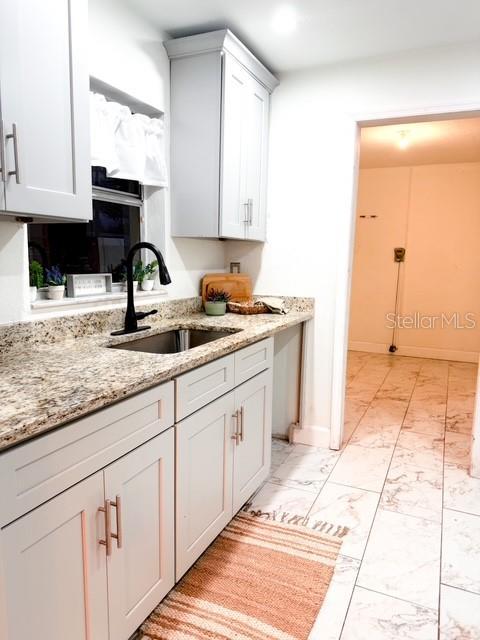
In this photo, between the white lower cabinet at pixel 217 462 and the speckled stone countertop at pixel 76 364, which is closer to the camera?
the speckled stone countertop at pixel 76 364

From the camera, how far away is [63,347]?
1725 mm

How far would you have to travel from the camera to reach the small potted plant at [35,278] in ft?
5.95

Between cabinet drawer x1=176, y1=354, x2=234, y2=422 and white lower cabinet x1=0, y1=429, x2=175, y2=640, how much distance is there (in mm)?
120

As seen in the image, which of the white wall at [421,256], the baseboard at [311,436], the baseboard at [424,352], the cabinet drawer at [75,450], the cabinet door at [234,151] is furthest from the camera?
the baseboard at [424,352]

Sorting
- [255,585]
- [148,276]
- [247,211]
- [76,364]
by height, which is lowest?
[255,585]

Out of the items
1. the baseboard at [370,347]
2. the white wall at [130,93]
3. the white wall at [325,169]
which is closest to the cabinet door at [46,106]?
the white wall at [130,93]

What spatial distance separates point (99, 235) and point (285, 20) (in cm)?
141

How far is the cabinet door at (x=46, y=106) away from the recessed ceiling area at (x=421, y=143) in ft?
8.65

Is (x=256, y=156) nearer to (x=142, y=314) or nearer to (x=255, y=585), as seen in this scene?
(x=142, y=314)

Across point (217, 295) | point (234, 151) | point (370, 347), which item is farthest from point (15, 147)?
point (370, 347)

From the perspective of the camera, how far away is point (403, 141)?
4246 mm

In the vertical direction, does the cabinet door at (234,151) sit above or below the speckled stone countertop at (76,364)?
above

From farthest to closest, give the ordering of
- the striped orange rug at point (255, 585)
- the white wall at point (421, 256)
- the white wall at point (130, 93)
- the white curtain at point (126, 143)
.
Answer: the white wall at point (421, 256), the white curtain at point (126, 143), the white wall at point (130, 93), the striped orange rug at point (255, 585)

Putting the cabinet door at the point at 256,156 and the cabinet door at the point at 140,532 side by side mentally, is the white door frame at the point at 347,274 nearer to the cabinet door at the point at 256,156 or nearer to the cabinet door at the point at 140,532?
the cabinet door at the point at 256,156
